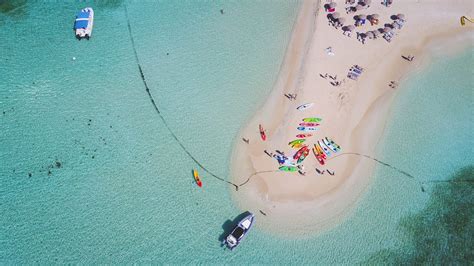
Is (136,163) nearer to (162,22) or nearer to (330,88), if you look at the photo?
(162,22)

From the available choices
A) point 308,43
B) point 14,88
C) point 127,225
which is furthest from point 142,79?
point 308,43

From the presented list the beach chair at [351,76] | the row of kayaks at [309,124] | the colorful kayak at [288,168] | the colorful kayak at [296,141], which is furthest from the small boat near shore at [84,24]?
the beach chair at [351,76]

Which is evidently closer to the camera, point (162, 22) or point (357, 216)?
point (357, 216)

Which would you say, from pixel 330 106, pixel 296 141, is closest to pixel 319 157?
pixel 296 141

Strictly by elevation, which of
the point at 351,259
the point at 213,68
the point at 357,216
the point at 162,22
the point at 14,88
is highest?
the point at 162,22

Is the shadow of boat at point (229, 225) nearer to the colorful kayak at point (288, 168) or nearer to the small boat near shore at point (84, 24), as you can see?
the colorful kayak at point (288, 168)
